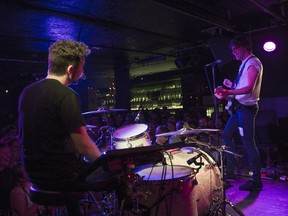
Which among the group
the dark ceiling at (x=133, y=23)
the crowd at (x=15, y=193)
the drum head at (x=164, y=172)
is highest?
the dark ceiling at (x=133, y=23)

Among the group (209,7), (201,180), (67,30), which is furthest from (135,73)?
(201,180)

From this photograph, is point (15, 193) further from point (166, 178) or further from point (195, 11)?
point (195, 11)

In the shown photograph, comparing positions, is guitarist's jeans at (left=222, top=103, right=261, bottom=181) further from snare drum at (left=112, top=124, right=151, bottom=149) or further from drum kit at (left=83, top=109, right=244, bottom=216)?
snare drum at (left=112, top=124, right=151, bottom=149)

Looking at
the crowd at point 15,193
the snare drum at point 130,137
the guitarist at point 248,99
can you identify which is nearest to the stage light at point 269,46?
the guitarist at point 248,99

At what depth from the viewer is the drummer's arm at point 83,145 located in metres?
1.67

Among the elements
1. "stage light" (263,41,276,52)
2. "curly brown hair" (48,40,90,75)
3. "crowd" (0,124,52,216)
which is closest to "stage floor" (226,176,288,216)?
"crowd" (0,124,52,216)

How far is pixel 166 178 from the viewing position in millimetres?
2549

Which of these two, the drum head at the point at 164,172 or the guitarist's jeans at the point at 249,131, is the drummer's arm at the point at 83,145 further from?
the guitarist's jeans at the point at 249,131

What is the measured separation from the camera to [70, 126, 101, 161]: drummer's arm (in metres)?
1.67

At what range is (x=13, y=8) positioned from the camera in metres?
6.07

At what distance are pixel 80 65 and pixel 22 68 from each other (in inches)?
491

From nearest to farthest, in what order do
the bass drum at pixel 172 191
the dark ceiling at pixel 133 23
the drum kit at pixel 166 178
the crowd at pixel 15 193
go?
1. the drum kit at pixel 166 178
2. the bass drum at pixel 172 191
3. the crowd at pixel 15 193
4. the dark ceiling at pixel 133 23

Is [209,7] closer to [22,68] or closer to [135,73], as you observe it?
[22,68]

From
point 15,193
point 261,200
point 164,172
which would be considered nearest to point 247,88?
point 261,200
